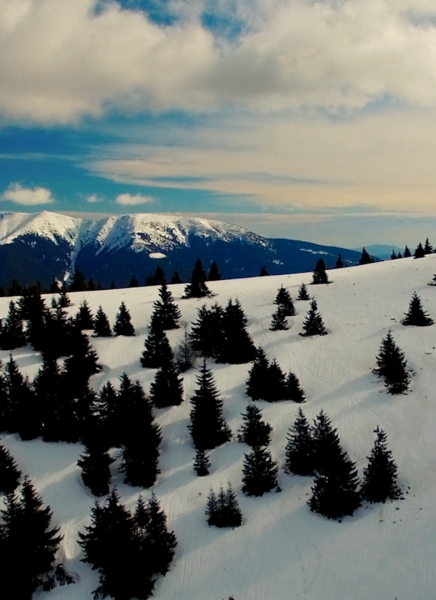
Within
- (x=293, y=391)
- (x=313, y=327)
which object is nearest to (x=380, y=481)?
(x=293, y=391)

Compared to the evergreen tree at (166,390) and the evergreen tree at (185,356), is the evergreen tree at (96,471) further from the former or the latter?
the evergreen tree at (185,356)

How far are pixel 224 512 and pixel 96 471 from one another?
9.26 m

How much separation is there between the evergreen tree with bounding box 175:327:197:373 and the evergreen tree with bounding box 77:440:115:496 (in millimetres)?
13801

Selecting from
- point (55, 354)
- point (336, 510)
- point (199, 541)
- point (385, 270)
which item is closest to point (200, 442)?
point (199, 541)

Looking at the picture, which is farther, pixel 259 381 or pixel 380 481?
pixel 259 381

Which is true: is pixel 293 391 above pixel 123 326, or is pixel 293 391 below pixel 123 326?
below

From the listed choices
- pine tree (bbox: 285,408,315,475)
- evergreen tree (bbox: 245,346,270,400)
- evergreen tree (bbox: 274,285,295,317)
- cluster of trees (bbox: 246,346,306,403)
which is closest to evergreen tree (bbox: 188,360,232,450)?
evergreen tree (bbox: 245,346,270,400)

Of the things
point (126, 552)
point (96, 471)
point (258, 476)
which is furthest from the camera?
point (96, 471)

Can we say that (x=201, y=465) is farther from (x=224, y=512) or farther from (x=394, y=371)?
(x=394, y=371)

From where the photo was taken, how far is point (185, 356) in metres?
41.9

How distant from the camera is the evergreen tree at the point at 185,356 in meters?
41.4

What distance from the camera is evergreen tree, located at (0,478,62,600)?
21.3m

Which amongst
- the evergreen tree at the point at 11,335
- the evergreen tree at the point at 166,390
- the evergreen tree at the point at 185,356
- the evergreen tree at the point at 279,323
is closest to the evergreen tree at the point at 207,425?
A: the evergreen tree at the point at 166,390

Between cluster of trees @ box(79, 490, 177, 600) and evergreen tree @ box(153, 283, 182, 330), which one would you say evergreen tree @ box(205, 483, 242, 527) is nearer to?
cluster of trees @ box(79, 490, 177, 600)
